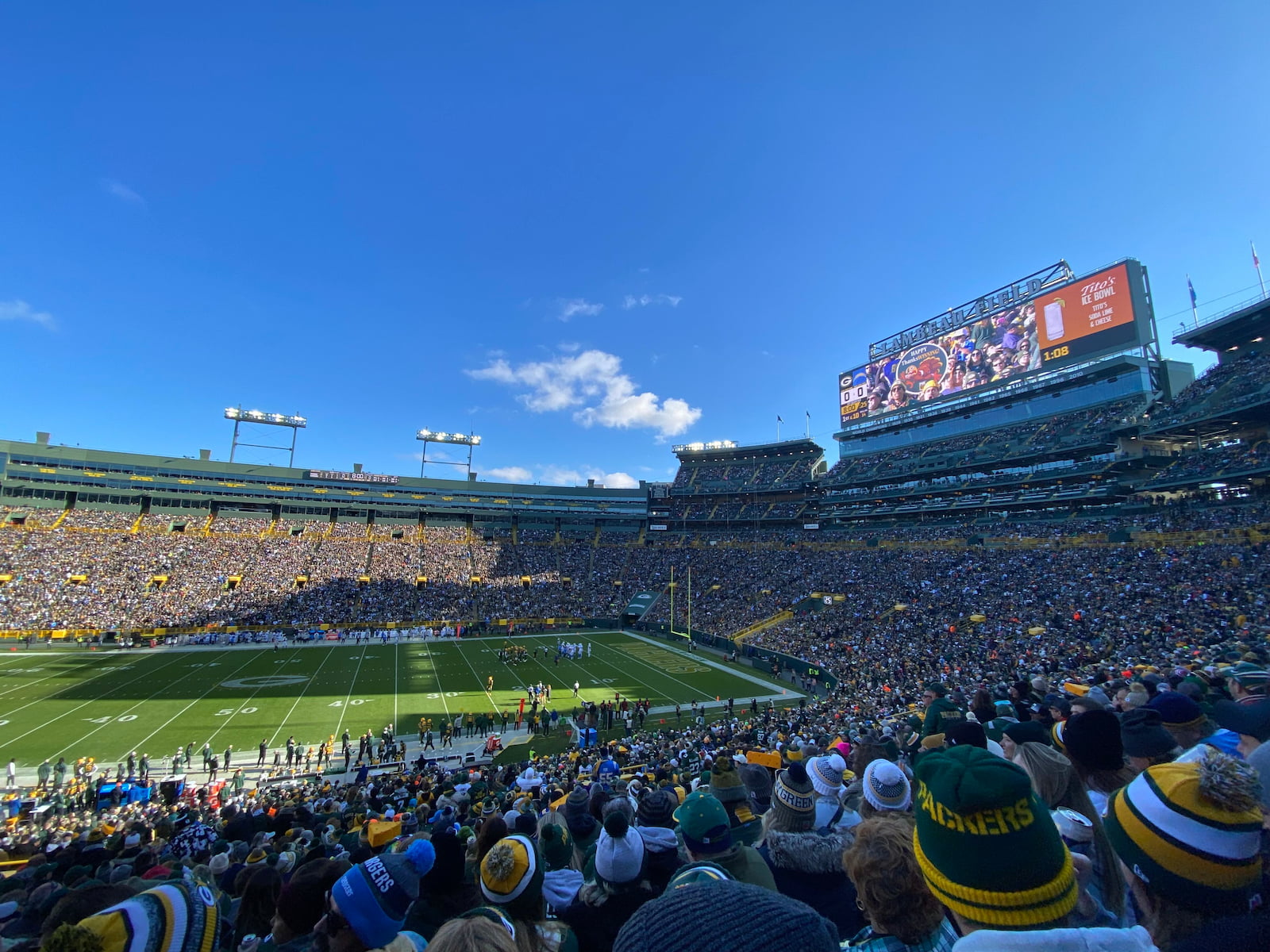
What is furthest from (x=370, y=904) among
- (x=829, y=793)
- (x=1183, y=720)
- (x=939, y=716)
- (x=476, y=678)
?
(x=476, y=678)

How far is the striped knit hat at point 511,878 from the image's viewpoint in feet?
9.39

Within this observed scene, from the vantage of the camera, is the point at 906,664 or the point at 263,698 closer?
the point at 906,664

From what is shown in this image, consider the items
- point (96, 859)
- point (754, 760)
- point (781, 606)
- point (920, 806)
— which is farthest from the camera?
point (781, 606)

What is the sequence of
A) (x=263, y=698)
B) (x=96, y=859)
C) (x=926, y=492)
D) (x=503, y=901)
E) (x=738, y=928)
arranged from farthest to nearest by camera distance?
(x=926, y=492), (x=263, y=698), (x=96, y=859), (x=503, y=901), (x=738, y=928)

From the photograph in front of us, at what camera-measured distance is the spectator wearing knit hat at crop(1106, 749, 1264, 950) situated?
187 centimetres

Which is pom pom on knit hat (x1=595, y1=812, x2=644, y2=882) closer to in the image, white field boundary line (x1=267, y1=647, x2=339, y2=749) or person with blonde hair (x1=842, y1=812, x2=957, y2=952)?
person with blonde hair (x1=842, y1=812, x2=957, y2=952)

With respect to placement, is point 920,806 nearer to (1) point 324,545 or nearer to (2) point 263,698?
(2) point 263,698

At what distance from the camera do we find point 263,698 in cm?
2692

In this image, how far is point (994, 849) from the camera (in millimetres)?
1767

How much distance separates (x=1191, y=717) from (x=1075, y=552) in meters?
36.1

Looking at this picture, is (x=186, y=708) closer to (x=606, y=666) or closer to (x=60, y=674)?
(x=60, y=674)

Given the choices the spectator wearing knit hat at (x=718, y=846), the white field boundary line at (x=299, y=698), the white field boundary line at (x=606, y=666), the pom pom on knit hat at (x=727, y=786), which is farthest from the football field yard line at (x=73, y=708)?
the spectator wearing knit hat at (x=718, y=846)

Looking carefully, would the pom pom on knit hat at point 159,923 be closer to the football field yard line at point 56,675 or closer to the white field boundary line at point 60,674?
the white field boundary line at point 60,674

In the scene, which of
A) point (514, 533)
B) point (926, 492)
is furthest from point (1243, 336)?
point (514, 533)
